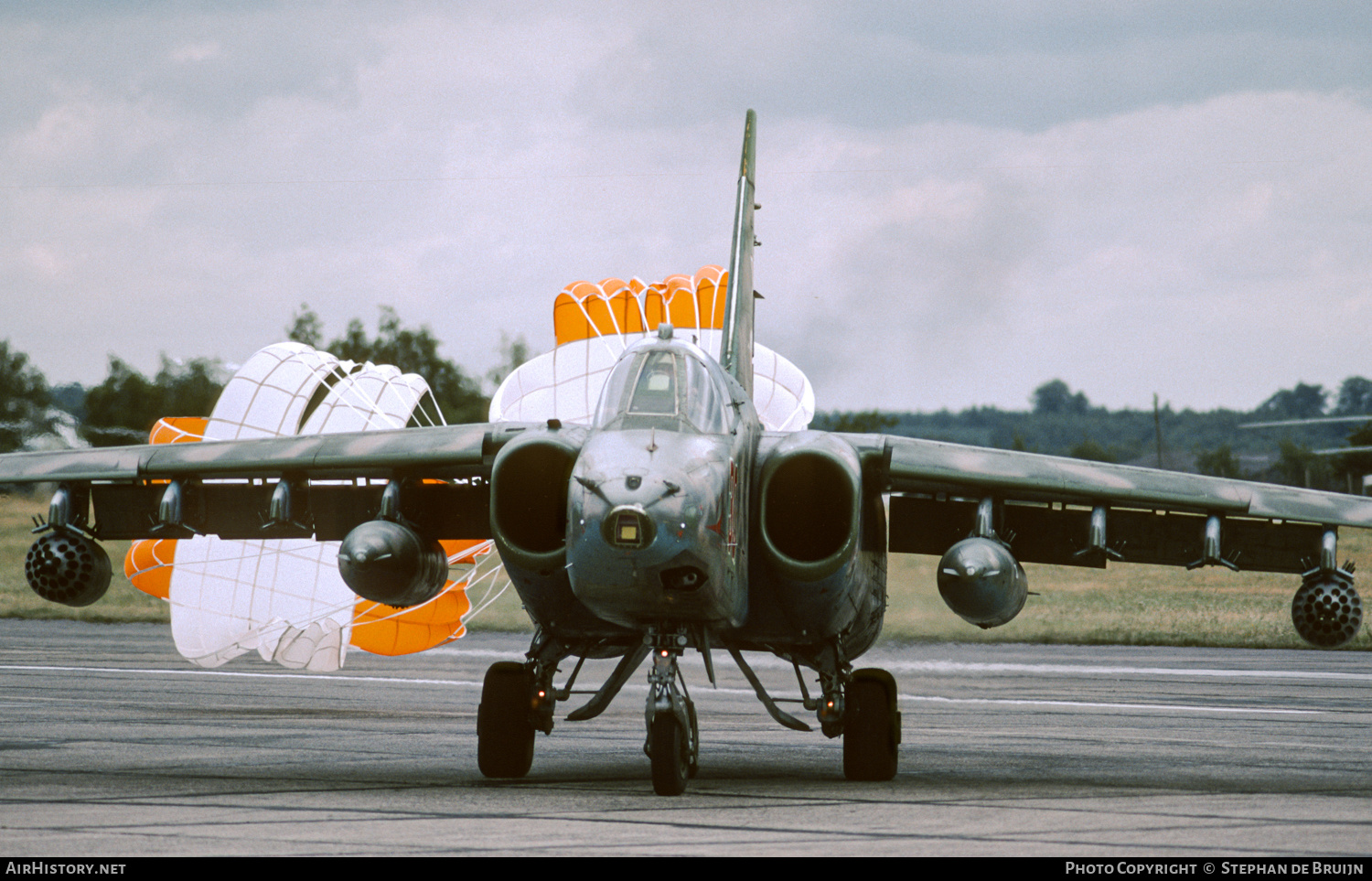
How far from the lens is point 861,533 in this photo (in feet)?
44.0

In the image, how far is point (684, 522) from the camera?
1069 cm

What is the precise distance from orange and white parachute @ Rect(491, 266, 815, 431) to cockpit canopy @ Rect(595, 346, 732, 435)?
988 centimetres

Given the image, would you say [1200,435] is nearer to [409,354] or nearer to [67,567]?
[409,354]

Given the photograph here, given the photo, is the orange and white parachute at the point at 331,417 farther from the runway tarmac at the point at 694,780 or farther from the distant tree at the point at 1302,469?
the distant tree at the point at 1302,469

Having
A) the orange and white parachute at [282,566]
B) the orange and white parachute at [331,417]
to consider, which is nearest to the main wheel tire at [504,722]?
the orange and white parachute at [282,566]

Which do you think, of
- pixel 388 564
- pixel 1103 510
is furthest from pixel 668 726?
pixel 1103 510

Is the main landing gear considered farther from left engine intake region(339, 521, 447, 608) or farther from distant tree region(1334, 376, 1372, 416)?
distant tree region(1334, 376, 1372, 416)

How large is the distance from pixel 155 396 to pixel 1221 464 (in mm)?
39968

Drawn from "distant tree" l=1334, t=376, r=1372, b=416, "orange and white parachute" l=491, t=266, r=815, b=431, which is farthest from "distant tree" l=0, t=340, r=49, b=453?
"distant tree" l=1334, t=376, r=1372, b=416

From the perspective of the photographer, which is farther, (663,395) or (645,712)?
(645,712)

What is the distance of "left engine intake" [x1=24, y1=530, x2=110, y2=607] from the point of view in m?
14.0

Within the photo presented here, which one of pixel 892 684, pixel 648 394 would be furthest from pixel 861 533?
pixel 648 394

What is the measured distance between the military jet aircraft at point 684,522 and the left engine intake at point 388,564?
23 mm

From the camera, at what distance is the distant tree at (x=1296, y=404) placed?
102375mm
